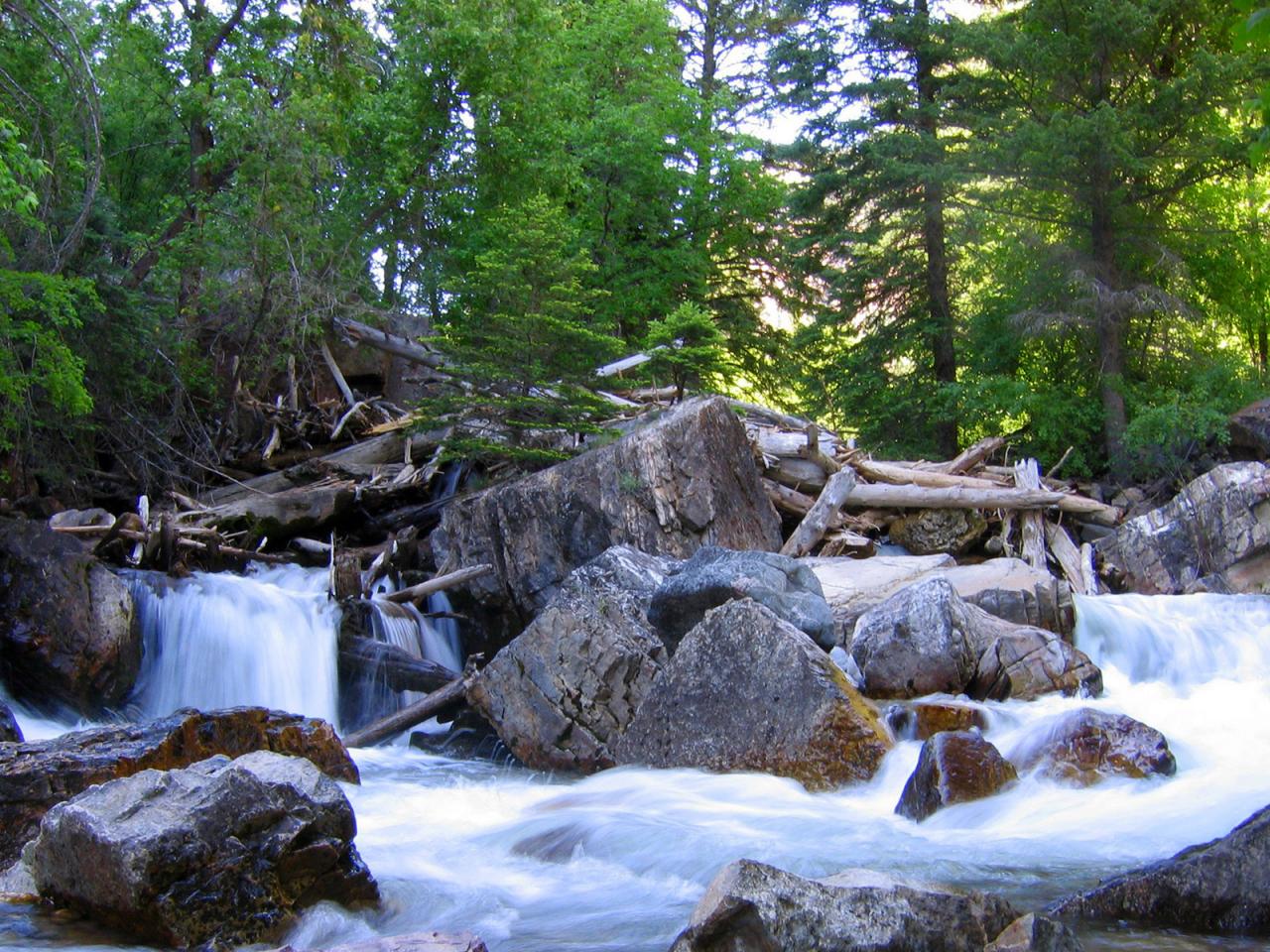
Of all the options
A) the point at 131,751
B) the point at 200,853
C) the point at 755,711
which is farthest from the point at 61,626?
the point at 755,711

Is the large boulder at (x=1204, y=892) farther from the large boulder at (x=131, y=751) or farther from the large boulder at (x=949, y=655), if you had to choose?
the large boulder at (x=131, y=751)

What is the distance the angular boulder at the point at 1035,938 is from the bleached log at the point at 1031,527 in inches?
441

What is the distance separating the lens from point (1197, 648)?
12156 millimetres

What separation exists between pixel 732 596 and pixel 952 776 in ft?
9.30

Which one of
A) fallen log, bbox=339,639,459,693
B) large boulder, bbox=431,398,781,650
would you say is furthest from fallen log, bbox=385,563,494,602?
fallen log, bbox=339,639,459,693

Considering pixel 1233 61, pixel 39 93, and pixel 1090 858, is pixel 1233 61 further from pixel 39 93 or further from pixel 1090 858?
pixel 39 93

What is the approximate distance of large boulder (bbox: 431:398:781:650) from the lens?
12867mm

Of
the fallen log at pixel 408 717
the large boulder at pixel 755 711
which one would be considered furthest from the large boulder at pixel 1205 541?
the fallen log at pixel 408 717

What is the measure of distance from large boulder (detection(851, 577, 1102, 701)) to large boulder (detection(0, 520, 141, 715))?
22.7 ft

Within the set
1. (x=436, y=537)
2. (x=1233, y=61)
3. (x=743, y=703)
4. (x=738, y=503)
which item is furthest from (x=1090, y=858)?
(x=1233, y=61)

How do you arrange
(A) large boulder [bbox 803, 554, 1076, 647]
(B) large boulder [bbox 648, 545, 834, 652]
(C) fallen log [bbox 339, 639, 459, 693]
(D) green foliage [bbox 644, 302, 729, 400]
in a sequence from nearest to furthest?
1. (B) large boulder [bbox 648, 545, 834, 652]
2. (C) fallen log [bbox 339, 639, 459, 693]
3. (A) large boulder [bbox 803, 554, 1076, 647]
4. (D) green foliage [bbox 644, 302, 729, 400]

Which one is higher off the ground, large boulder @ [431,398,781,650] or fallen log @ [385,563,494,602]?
large boulder @ [431,398,781,650]

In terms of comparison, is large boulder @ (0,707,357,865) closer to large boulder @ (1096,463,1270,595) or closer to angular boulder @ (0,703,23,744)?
angular boulder @ (0,703,23,744)

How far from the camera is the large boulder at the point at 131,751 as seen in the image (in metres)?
6.28
